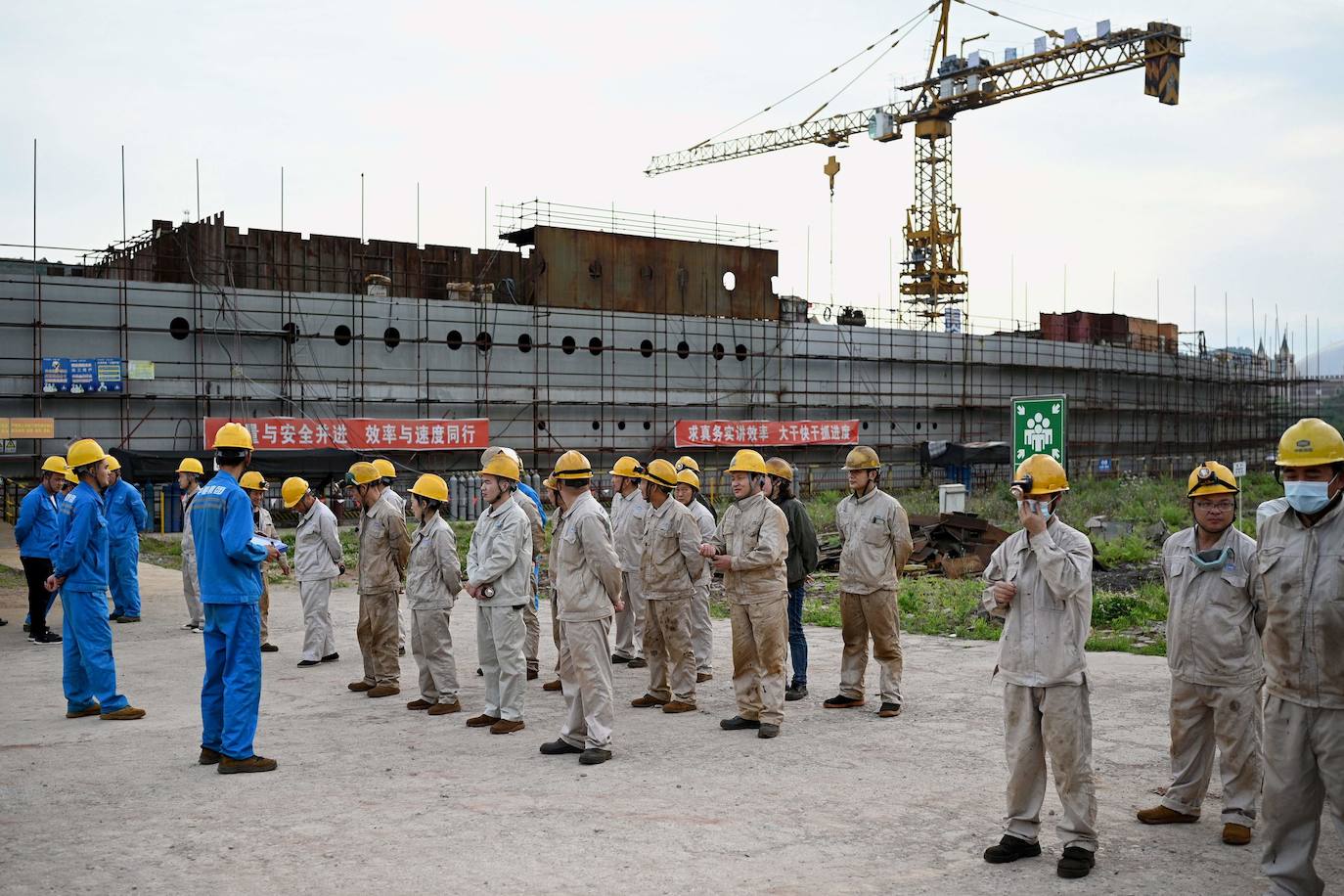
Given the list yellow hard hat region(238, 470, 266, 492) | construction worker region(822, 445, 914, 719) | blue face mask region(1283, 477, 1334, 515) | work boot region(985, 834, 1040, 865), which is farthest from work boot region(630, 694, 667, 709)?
yellow hard hat region(238, 470, 266, 492)

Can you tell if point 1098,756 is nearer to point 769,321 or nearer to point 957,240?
point 769,321

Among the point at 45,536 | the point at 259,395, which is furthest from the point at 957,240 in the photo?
the point at 45,536

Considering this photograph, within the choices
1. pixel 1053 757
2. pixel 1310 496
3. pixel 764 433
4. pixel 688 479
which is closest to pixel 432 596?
pixel 688 479

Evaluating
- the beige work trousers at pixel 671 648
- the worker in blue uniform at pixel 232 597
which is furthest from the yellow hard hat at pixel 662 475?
the worker in blue uniform at pixel 232 597

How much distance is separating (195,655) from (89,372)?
16268 mm

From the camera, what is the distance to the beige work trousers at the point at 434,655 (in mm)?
9266

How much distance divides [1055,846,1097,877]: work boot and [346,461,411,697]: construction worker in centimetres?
628

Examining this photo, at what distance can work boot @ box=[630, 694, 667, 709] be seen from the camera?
→ 945 cm

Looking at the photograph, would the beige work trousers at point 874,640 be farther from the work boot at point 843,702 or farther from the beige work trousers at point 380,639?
the beige work trousers at point 380,639

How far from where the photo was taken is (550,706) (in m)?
9.45

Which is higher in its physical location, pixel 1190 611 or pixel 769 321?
pixel 769 321

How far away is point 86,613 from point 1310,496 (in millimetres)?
8451

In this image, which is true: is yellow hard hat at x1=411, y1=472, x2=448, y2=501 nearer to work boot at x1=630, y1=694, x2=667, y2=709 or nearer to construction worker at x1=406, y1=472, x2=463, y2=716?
construction worker at x1=406, y1=472, x2=463, y2=716

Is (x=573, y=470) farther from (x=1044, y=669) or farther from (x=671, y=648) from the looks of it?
(x=1044, y=669)
